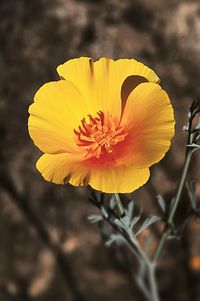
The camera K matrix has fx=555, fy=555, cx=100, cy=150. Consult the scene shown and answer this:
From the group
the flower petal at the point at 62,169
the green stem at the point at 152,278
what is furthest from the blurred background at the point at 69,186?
the flower petal at the point at 62,169

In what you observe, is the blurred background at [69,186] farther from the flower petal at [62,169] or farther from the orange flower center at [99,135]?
the flower petal at [62,169]

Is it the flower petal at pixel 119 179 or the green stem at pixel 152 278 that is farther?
the green stem at pixel 152 278

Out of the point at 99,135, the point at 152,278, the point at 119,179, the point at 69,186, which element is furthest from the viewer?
the point at 69,186

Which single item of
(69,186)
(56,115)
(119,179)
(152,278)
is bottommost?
(152,278)

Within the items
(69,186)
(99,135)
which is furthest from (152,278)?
Answer: (69,186)

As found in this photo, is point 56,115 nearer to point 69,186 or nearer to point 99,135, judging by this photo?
point 99,135

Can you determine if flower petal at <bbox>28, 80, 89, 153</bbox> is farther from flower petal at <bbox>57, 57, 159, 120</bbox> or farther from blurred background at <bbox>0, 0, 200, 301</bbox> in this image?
blurred background at <bbox>0, 0, 200, 301</bbox>

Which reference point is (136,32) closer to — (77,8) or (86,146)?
(77,8)

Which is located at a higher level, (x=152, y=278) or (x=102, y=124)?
(x=102, y=124)
